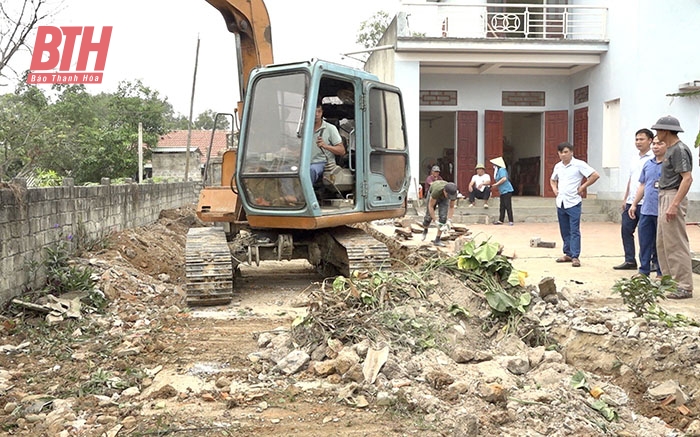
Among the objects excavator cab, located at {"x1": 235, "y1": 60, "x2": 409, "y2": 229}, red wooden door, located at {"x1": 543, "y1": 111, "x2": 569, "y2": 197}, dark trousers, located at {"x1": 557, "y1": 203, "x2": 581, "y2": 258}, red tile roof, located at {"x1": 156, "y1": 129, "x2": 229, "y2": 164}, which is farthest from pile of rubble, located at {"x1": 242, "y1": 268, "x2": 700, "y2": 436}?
red tile roof, located at {"x1": 156, "y1": 129, "x2": 229, "y2": 164}

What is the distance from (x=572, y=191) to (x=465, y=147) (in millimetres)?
9692

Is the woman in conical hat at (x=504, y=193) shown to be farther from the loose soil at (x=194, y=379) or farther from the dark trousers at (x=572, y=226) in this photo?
the loose soil at (x=194, y=379)

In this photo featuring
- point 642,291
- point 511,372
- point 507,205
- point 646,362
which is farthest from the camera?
point 507,205

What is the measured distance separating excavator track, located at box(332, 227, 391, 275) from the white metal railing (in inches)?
385

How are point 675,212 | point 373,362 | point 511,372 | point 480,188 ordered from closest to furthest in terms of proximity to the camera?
point 373,362
point 511,372
point 675,212
point 480,188

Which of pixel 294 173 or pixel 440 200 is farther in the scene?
pixel 440 200

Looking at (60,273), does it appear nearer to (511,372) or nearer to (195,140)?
(511,372)

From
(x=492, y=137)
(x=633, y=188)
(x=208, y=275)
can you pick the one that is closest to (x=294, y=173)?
(x=208, y=275)

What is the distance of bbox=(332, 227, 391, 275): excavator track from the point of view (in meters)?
6.88

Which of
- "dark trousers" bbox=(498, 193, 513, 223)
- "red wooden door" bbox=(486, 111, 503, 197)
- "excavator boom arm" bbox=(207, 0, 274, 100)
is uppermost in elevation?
"excavator boom arm" bbox=(207, 0, 274, 100)

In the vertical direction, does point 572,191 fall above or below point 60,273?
above

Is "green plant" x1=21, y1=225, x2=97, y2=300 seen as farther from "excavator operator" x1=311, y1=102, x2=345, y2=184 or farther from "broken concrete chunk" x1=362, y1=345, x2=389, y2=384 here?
"broken concrete chunk" x1=362, y1=345, x2=389, y2=384

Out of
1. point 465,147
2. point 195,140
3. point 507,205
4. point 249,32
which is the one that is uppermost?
point 195,140

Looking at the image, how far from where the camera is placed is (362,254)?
6969 millimetres
